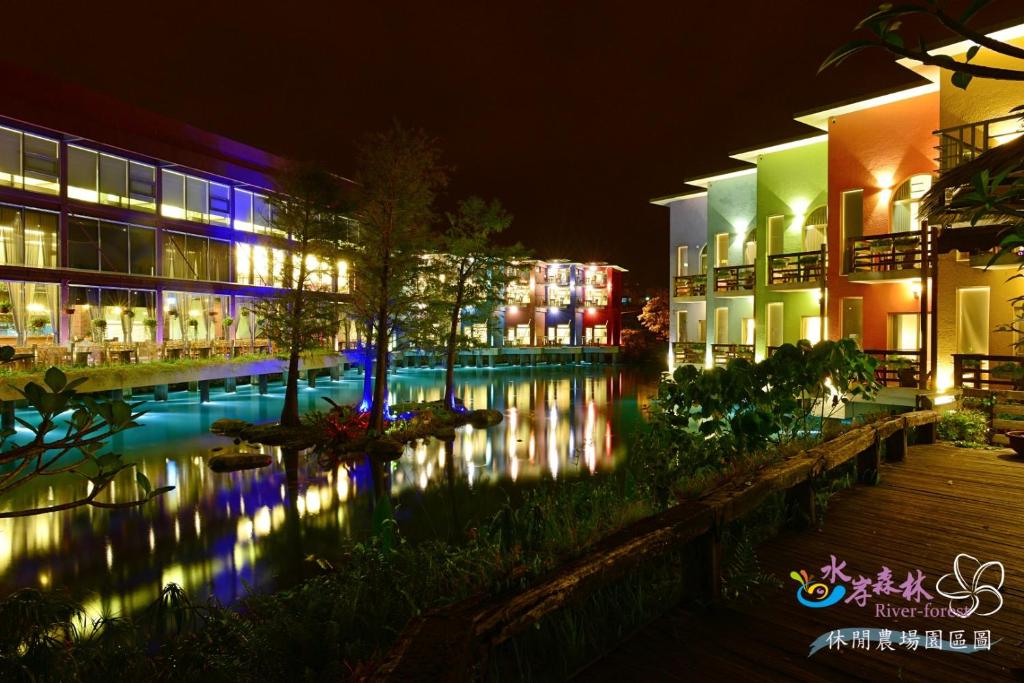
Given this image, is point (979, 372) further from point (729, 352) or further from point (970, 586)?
point (729, 352)

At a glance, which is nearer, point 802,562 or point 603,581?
point 603,581

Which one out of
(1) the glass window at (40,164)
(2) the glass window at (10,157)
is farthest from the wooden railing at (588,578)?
(1) the glass window at (40,164)

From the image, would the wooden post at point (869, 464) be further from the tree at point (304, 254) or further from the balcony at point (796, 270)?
the tree at point (304, 254)

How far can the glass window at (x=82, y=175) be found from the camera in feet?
80.7

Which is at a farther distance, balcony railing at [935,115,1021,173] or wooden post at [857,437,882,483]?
balcony railing at [935,115,1021,173]

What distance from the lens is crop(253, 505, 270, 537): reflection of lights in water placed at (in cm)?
1035

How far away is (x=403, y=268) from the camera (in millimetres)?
17859

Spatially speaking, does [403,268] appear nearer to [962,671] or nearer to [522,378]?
[962,671]

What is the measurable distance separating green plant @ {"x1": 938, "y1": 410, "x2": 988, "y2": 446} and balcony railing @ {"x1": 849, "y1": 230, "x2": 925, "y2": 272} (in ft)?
19.2

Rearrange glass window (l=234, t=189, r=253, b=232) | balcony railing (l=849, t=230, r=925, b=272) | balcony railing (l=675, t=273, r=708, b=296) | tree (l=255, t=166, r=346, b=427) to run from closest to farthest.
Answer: balcony railing (l=849, t=230, r=925, b=272), tree (l=255, t=166, r=346, b=427), balcony railing (l=675, t=273, r=708, b=296), glass window (l=234, t=189, r=253, b=232)

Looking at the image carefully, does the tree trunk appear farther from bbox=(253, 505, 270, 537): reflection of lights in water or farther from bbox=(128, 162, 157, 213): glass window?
bbox=(128, 162, 157, 213): glass window

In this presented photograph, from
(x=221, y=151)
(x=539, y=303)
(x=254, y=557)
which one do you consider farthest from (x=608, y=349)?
(x=254, y=557)

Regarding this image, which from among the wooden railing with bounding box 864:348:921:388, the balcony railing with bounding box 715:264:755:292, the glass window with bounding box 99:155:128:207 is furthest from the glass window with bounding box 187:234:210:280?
the wooden railing with bounding box 864:348:921:388

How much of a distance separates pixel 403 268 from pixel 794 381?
42.1 ft
